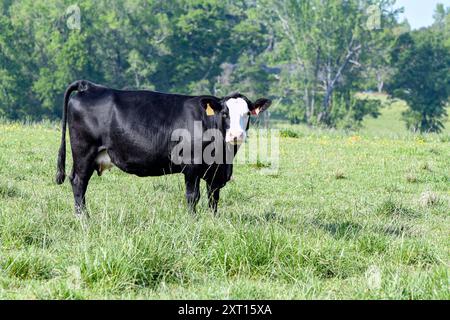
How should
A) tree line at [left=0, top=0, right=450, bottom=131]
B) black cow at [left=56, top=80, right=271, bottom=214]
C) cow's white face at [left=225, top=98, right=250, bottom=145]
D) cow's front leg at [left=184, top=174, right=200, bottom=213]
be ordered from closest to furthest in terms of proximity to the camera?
cow's white face at [left=225, top=98, right=250, bottom=145] < cow's front leg at [left=184, top=174, right=200, bottom=213] < black cow at [left=56, top=80, right=271, bottom=214] < tree line at [left=0, top=0, right=450, bottom=131]

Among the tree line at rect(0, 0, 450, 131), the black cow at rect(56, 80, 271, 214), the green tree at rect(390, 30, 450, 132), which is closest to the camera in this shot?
the black cow at rect(56, 80, 271, 214)

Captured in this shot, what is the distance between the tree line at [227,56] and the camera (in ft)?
195

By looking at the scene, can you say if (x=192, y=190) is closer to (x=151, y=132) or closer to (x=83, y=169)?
(x=151, y=132)

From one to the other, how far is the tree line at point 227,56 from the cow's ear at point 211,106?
5013 cm

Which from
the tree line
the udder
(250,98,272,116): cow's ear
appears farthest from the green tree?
the udder

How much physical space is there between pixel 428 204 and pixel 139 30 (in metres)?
58.1

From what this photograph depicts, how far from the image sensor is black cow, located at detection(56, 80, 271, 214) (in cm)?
923

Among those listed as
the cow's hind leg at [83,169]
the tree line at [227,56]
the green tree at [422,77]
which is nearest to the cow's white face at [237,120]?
the cow's hind leg at [83,169]

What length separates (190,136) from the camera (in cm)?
931

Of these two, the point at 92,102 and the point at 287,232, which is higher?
the point at 92,102

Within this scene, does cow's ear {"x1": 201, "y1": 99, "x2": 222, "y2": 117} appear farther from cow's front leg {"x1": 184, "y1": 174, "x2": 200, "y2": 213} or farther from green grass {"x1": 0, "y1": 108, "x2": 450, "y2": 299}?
green grass {"x1": 0, "y1": 108, "x2": 450, "y2": 299}

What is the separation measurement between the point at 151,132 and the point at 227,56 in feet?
202

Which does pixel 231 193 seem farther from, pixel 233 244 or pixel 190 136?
pixel 233 244
